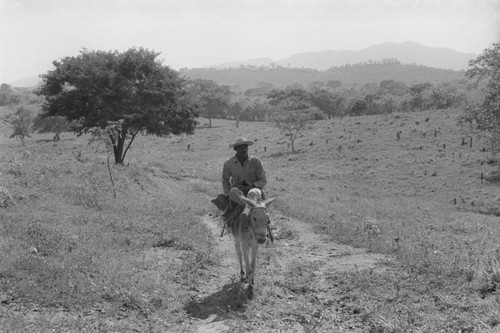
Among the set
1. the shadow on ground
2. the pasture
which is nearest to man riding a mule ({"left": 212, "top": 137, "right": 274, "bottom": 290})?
the shadow on ground

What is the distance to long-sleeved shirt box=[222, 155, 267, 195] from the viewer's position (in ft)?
34.8

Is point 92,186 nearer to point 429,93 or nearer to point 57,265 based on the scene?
point 57,265

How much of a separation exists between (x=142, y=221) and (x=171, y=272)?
512 cm

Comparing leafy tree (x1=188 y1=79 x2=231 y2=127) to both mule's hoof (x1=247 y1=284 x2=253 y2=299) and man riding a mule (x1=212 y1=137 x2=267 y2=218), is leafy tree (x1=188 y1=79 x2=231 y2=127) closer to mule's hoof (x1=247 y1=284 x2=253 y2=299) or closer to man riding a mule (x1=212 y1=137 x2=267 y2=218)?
man riding a mule (x1=212 y1=137 x2=267 y2=218)

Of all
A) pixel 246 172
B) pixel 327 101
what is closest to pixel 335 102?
pixel 327 101

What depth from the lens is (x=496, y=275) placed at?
9000 mm

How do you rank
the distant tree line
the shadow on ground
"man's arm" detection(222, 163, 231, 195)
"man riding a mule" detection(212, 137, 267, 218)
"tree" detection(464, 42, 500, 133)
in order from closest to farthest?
the shadow on ground < "man riding a mule" detection(212, 137, 267, 218) < "man's arm" detection(222, 163, 231, 195) < "tree" detection(464, 42, 500, 133) < the distant tree line

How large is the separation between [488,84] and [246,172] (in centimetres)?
2033

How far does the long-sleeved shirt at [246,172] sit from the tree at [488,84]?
1898 centimetres

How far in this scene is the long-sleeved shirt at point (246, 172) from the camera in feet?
34.8

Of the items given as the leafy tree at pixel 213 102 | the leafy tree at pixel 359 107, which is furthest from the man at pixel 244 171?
the leafy tree at pixel 213 102

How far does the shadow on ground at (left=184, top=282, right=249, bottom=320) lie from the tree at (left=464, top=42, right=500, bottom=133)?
20680 millimetres

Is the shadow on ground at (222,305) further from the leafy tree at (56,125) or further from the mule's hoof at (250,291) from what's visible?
the leafy tree at (56,125)

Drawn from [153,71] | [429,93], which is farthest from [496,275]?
[429,93]
